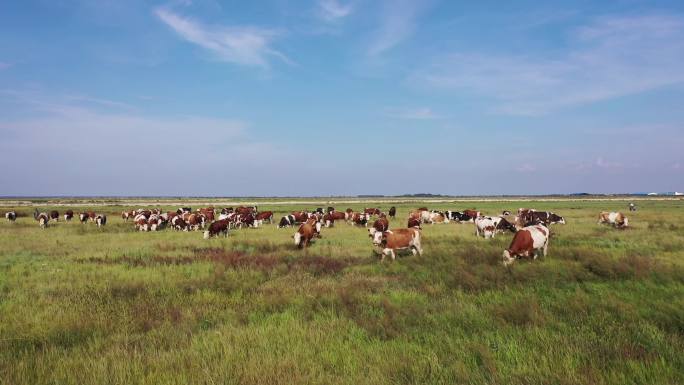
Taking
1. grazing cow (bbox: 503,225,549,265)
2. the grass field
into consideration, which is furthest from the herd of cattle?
the grass field

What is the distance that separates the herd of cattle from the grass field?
0.98 meters

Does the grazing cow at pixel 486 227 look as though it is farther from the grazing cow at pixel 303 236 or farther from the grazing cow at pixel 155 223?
the grazing cow at pixel 155 223

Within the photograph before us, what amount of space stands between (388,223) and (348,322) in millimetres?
21646

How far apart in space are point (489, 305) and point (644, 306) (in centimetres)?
279

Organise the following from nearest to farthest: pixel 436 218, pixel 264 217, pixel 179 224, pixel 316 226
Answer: pixel 316 226
pixel 179 224
pixel 436 218
pixel 264 217

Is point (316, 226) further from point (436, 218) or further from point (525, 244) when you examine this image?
point (525, 244)

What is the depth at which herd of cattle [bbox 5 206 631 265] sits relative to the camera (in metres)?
14.4

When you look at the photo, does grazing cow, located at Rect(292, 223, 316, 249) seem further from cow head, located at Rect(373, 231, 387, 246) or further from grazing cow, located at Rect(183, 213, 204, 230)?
grazing cow, located at Rect(183, 213, 204, 230)

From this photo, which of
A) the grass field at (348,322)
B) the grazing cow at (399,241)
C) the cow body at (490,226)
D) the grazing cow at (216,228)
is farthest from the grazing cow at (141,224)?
the cow body at (490,226)

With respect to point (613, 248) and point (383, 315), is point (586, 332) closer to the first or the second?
point (383, 315)

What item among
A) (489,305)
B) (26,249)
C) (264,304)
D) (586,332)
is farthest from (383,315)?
(26,249)

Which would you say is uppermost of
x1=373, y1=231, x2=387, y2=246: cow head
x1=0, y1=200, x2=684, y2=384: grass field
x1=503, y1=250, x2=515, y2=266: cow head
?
x1=373, y1=231, x2=387, y2=246: cow head

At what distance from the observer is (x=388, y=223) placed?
28.8 m

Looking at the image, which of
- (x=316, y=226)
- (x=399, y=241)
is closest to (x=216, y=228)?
(x=316, y=226)
